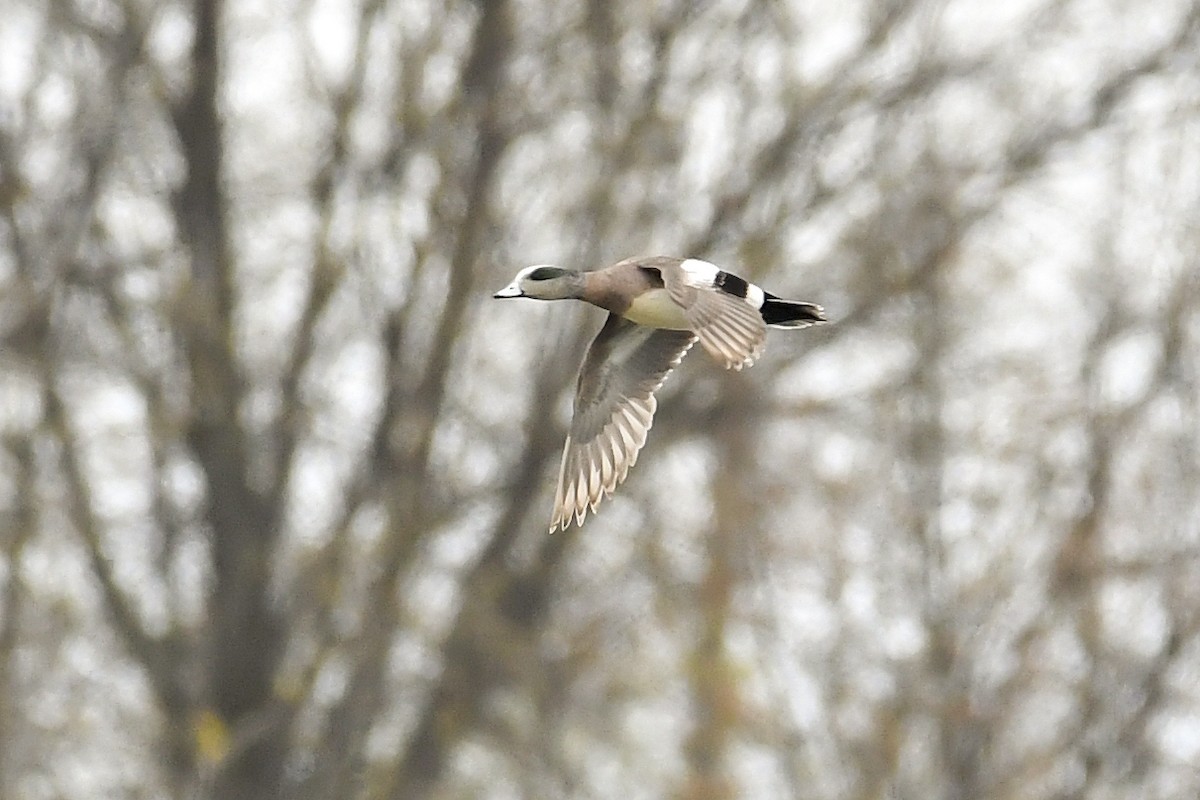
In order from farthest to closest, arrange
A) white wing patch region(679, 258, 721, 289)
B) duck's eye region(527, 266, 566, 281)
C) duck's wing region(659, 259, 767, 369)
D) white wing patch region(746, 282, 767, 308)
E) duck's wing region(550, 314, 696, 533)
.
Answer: duck's wing region(550, 314, 696, 533) < duck's eye region(527, 266, 566, 281) < white wing patch region(746, 282, 767, 308) < white wing patch region(679, 258, 721, 289) < duck's wing region(659, 259, 767, 369)

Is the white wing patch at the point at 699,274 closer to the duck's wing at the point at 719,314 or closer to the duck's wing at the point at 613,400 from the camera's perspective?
the duck's wing at the point at 719,314

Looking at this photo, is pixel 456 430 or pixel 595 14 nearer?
pixel 595 14

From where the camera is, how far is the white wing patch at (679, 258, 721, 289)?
8664 mm

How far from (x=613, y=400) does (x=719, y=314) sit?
62.3 inches

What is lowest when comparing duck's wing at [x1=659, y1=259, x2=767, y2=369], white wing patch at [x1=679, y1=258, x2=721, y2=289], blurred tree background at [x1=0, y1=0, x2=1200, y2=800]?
duck's wing at [x1=659, y1=259, x2=767, y2=369]

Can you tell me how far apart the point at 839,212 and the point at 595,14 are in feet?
6.71

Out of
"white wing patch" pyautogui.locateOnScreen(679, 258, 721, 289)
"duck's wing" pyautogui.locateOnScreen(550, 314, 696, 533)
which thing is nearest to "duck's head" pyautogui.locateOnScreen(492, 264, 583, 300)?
"white wing patch" pyautogui.locateOnScreen(679, 258, 721, 289)

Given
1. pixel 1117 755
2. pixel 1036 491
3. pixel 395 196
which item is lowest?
pixel 1117 755

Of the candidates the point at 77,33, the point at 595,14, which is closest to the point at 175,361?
the point at 77,33

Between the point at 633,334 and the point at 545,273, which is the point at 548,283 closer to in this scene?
the point at 545,273

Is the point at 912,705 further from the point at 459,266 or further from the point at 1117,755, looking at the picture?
the point at 459,266

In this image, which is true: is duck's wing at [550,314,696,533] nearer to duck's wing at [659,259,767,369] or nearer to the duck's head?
the duck's head

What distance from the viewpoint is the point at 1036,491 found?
17.1 metres

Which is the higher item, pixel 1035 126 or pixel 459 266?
pixel 1035 126
